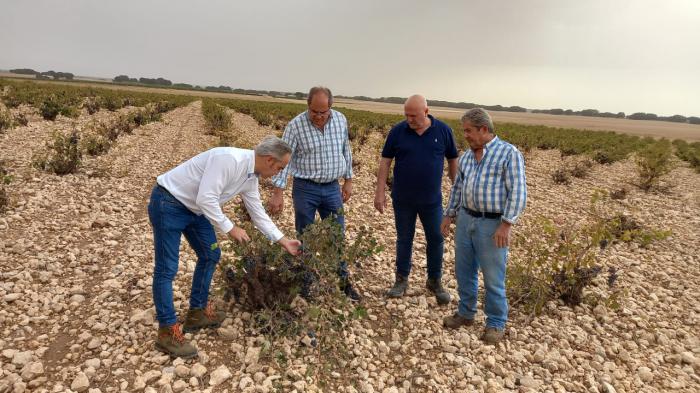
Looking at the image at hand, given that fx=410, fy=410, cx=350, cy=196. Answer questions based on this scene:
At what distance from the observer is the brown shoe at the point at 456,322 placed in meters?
3.99

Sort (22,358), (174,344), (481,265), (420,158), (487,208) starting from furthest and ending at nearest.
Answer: (420,158) < (481,265) < (487,208) < (174,344) < (22,358)

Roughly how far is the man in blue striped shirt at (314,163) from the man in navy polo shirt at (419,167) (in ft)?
1.76

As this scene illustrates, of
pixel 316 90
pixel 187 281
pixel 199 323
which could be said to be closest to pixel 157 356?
pixel 199 323

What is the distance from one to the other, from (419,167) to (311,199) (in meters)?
1.11

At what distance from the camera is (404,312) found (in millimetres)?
4219

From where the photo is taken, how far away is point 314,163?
4016mm

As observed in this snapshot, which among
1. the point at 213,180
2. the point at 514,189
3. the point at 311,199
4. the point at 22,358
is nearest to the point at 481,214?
the point at 514,189

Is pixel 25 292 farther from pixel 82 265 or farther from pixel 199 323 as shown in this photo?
pixel 199 323

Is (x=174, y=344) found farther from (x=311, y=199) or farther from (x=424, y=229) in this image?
(x=424, y=229)

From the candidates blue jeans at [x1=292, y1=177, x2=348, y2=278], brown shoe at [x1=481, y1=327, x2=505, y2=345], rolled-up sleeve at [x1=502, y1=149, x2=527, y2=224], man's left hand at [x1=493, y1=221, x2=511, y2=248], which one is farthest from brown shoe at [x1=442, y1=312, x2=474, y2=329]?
rolled-up sleeve at [x1=502, y1=149, x2=527, y2=224]

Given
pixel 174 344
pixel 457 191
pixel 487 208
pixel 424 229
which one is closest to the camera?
pixel 174 344

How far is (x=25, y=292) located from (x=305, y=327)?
9.26ft

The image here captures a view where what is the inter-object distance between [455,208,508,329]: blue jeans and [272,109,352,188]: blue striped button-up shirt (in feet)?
4.37

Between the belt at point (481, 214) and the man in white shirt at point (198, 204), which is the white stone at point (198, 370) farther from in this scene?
the belt at point (481, 214)
